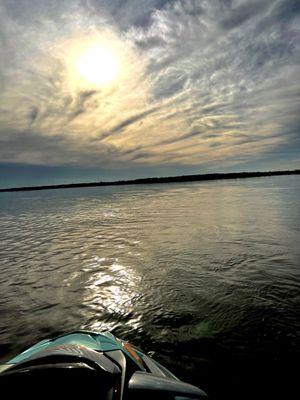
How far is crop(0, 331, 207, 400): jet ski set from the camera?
2715mm

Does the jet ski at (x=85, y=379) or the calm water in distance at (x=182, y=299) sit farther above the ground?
the jet ski at (x=85, y=379)

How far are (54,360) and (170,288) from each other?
6130 mm

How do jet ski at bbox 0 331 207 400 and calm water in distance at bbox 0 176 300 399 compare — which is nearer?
jet ski at bbox 0 331 207 400

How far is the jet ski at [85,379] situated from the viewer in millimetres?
2715

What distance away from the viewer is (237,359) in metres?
5.20

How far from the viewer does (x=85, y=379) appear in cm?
290

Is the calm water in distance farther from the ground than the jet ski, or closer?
closer

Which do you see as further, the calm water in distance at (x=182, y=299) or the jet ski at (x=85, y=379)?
the calm water in distance at (x=182, y=299)

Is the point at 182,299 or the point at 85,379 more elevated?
the point at 85,379

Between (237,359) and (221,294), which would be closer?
(237,359)

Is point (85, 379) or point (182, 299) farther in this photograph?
point (182, 299)

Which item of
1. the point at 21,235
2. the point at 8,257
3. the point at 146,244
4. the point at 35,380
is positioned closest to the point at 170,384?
the point at 35,380

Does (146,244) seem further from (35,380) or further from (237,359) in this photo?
(35,380)

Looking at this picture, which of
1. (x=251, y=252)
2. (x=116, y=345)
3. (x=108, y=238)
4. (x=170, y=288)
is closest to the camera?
(x=116, y=345)
